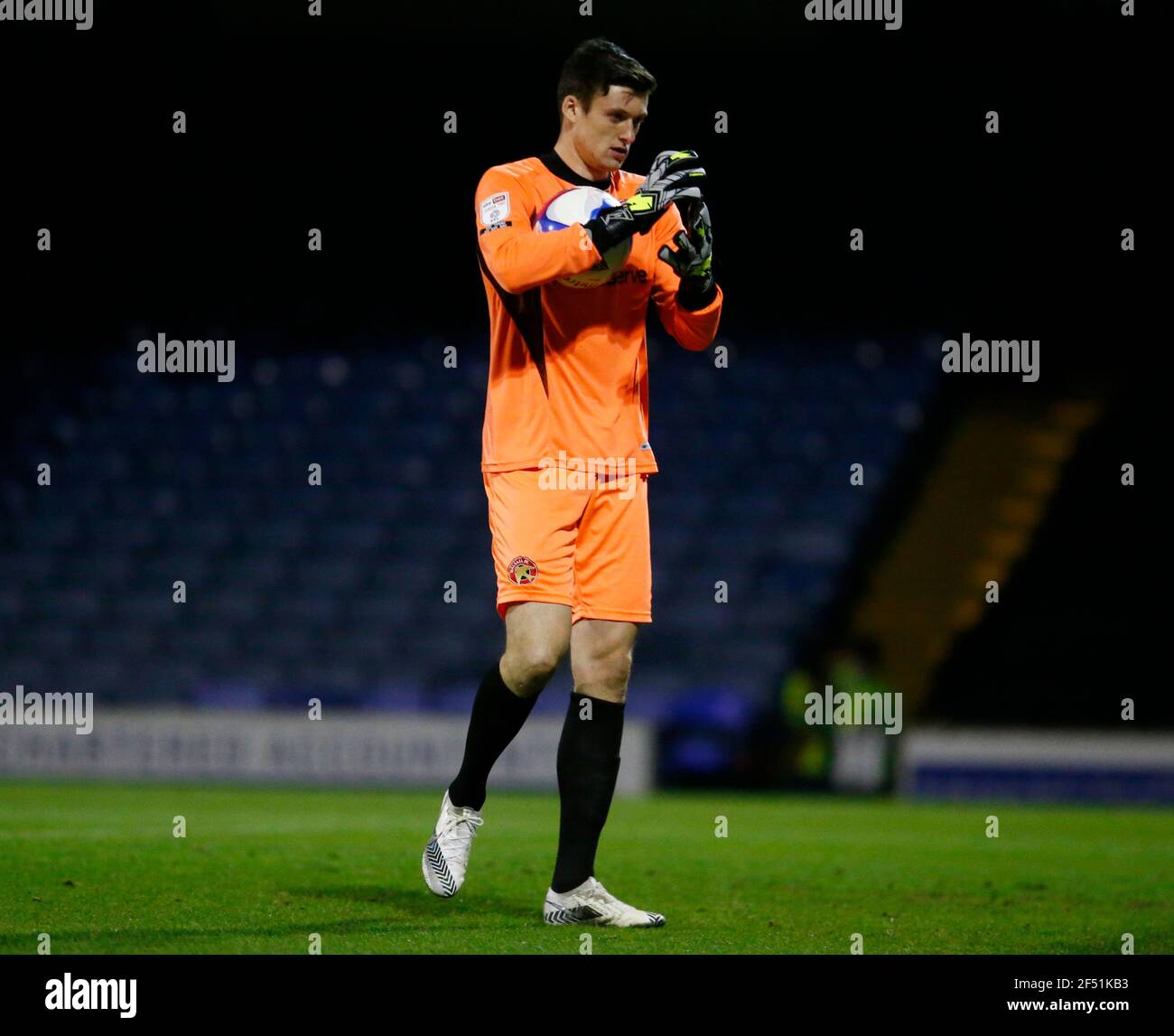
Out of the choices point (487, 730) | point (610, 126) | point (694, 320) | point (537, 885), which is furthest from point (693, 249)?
point (537, 885)

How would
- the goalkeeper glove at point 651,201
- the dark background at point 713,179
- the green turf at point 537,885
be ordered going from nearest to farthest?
the green turf at point 537,885 < the goalkeeper glove at point 651,201 < the dark background at point 713,179

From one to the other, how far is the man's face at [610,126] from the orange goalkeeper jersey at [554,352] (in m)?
0.13

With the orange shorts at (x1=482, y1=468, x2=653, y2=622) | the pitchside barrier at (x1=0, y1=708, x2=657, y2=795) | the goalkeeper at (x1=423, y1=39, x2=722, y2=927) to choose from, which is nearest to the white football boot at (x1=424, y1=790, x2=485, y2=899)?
the goalkeeper at (x1=423, y1=39, x2=722, y2=927)

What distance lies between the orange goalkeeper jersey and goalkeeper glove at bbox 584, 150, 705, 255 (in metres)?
0.31

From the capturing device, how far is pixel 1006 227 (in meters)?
18.0

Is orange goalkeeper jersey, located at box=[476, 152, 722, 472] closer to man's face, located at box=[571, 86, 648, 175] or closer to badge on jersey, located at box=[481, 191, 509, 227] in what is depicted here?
badge on jersey, located at box=[481, 191, 509, 227]

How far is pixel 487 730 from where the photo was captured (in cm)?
523

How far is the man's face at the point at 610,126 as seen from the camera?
5.08 meters

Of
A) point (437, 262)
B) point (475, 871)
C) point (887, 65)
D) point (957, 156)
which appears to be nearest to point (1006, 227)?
point (957, 156)

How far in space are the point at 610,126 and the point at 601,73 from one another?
159mm

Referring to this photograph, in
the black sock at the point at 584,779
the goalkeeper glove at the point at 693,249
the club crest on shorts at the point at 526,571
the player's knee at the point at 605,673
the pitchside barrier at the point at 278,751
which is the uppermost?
the goalkeeper glove at the point at 693,249

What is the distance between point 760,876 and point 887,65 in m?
12.3

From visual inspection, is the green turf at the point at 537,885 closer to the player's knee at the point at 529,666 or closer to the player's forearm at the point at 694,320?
the player's knee at the point at 529,666

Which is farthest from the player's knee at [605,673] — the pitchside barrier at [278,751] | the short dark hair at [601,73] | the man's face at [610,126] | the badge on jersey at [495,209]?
the pitchside barrier at [278,751]
